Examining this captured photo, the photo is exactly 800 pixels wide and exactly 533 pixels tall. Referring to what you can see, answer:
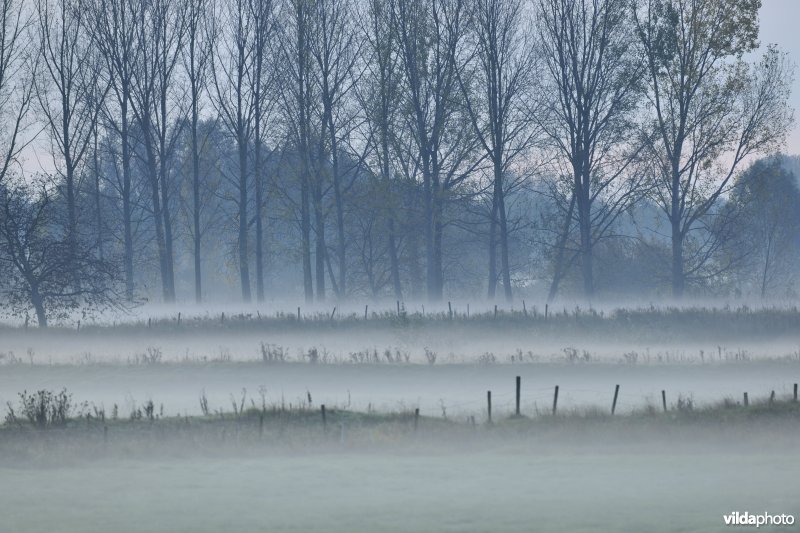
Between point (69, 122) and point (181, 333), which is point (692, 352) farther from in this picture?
point (69, 122)

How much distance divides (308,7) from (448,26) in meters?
6.42

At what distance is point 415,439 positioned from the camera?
19.0 meters

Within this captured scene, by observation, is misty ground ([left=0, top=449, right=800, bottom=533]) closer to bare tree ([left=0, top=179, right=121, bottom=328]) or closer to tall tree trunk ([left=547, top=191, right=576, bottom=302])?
bare tree ([left=0, top=179, right=121, bottom=328])

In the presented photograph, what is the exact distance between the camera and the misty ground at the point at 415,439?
43.2ft

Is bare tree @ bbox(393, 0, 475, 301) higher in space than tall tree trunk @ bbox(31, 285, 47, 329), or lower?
higher

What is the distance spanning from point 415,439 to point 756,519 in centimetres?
783

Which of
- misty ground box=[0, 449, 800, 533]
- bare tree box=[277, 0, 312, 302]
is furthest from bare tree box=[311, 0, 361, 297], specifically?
misty ground box=[0, 449, 800, 533]

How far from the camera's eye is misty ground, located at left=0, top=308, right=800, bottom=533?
1316cm

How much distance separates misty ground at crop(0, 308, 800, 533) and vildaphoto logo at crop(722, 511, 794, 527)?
20cm

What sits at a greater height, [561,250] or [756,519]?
[561,250]

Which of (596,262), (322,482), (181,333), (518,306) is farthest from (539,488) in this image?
(596,262)

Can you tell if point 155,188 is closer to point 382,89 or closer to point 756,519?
point 382,89

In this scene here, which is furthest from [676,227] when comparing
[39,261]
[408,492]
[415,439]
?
[408,492]

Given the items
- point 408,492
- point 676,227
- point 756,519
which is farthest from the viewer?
point 676,227
